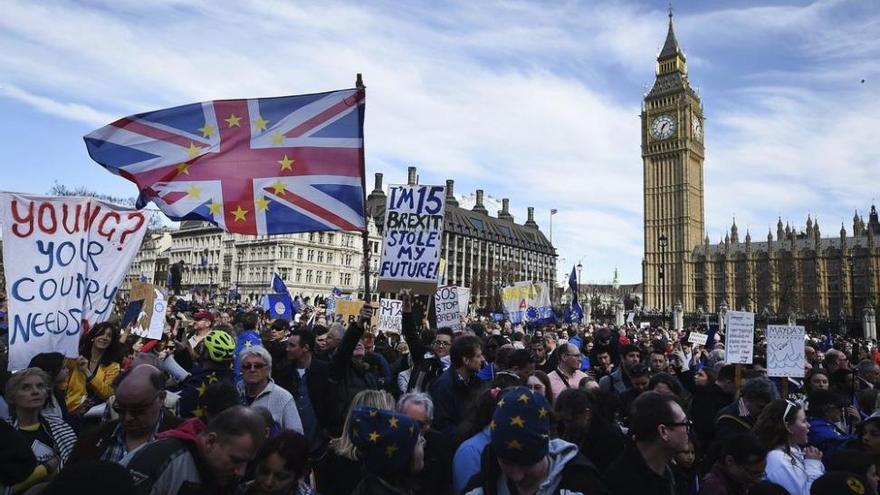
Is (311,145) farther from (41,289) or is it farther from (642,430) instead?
(642,430)

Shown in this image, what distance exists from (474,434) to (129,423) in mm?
2123

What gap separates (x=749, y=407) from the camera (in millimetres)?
5262

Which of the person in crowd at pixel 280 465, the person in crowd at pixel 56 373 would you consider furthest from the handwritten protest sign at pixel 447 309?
the person in crowd at pixel 280 465

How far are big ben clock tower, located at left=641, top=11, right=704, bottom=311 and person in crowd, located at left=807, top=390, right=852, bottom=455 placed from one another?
10146 cm

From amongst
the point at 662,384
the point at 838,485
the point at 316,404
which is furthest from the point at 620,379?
the point at 838,485

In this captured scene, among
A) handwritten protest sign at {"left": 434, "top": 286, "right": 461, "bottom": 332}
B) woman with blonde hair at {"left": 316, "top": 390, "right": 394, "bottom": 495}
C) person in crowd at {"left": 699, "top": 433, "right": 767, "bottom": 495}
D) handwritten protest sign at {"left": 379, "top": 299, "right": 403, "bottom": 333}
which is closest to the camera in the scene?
person in crowd at {"left": 699, "top": 433, "right": 767, "bottom": 495}

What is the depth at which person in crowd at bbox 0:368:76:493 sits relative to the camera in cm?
396

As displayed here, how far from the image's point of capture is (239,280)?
295 feet

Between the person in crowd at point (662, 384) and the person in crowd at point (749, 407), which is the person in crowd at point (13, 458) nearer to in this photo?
the person in crowd at point (749, 407)

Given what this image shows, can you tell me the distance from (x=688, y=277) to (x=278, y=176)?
10564cm

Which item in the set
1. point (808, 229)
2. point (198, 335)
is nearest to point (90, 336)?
point (198, 335)

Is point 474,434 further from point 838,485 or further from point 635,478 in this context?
point 838,485

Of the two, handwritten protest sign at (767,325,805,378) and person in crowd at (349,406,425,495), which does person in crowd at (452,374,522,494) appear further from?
handwritten protest sign at (767,325,805,378)

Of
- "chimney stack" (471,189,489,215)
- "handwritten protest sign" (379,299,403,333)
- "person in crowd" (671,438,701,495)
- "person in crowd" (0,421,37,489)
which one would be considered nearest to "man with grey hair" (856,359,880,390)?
"person in crowd" (671,438,701,495)
